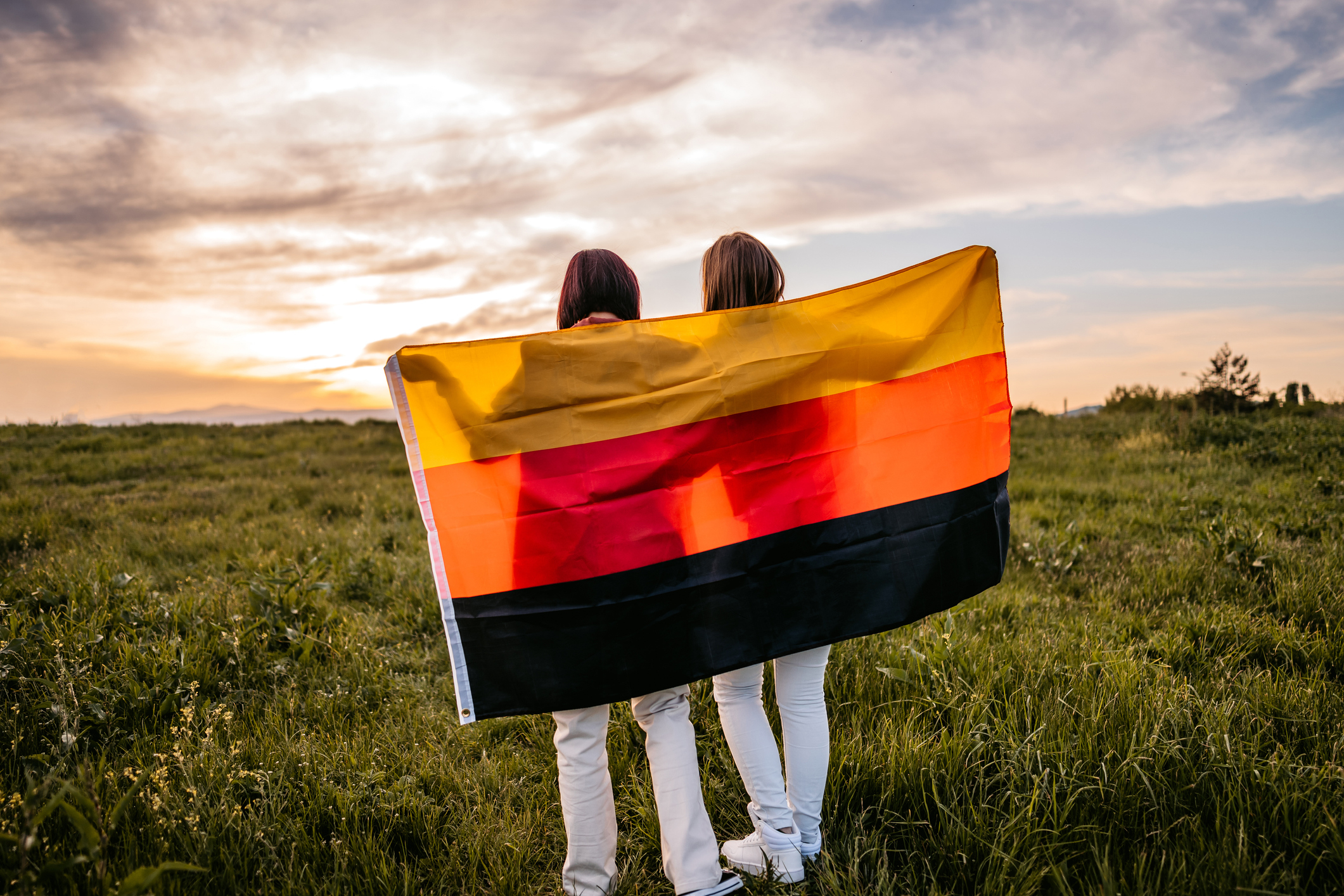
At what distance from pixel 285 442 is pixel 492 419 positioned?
54.1 ft

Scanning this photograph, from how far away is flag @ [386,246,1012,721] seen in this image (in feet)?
8.86

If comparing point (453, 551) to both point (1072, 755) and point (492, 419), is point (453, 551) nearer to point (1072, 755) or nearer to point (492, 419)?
point (492, 419)

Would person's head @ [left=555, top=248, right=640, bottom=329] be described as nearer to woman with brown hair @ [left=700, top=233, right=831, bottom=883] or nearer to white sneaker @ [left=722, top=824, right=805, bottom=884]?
woman with brown hair @ [left=700, top=233, right=831, bottom=883]

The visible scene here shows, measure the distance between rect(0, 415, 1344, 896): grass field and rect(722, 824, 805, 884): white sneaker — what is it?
9 centimetres

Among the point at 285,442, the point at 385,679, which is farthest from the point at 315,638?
the point at 285,442

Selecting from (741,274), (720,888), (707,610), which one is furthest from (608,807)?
(741,274)

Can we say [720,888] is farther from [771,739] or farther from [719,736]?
[719,736]

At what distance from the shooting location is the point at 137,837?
113 inches

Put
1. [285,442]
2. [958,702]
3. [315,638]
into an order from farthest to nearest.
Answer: [285,442] → [315,638] → [958,702]

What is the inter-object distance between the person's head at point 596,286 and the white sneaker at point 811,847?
8.11ft

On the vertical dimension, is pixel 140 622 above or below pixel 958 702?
above

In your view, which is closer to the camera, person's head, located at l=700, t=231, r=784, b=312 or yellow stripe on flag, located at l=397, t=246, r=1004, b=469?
yellow stripe on flag, located at l=397, t=246, r=1004, b=469

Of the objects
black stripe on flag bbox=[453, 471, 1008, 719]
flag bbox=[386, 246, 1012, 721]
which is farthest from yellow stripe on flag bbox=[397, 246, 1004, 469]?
black stripe on flag bbox=[453, 471, 1008, 719]

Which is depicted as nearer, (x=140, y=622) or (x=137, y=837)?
(x=137, y=837)
